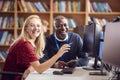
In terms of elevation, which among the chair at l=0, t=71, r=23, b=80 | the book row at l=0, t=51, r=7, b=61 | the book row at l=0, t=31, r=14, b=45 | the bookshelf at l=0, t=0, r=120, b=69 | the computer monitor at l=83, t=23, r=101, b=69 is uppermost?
the bookshelf at l=0, t=0, r=120, b=69

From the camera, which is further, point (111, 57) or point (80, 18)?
point (80, 18)

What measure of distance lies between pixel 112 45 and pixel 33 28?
1016mm

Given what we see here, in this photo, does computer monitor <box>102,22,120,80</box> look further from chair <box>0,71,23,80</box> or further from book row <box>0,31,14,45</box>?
book row <box>0,31,14,45</box>

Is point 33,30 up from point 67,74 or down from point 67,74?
up

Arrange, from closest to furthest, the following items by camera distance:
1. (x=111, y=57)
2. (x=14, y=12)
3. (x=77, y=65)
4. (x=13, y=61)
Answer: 1. (x=111, y=57)
2. (x=13, y=61)
3. (x=77, y=65)
4. (x=14, y=12)

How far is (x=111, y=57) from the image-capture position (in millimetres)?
1779

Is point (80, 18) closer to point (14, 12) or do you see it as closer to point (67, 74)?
point (14, 12)

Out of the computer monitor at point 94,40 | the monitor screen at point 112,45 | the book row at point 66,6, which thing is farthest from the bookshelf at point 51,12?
the monitor screen at point 112,45

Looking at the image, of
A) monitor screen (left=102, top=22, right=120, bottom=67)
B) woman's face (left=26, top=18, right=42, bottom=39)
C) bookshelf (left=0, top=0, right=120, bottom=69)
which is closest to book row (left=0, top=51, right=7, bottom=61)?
bookshelf (left=0, top=0, right=120, bottom=69)

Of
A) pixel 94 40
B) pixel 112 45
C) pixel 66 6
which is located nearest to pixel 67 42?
pixel 94 40

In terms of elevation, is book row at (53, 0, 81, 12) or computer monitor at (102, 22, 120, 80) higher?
book row at (53, 0, 81, 12)

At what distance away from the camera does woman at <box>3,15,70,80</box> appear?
7.48ft

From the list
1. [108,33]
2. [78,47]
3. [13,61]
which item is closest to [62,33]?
[78,47]

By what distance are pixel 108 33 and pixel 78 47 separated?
117cm
